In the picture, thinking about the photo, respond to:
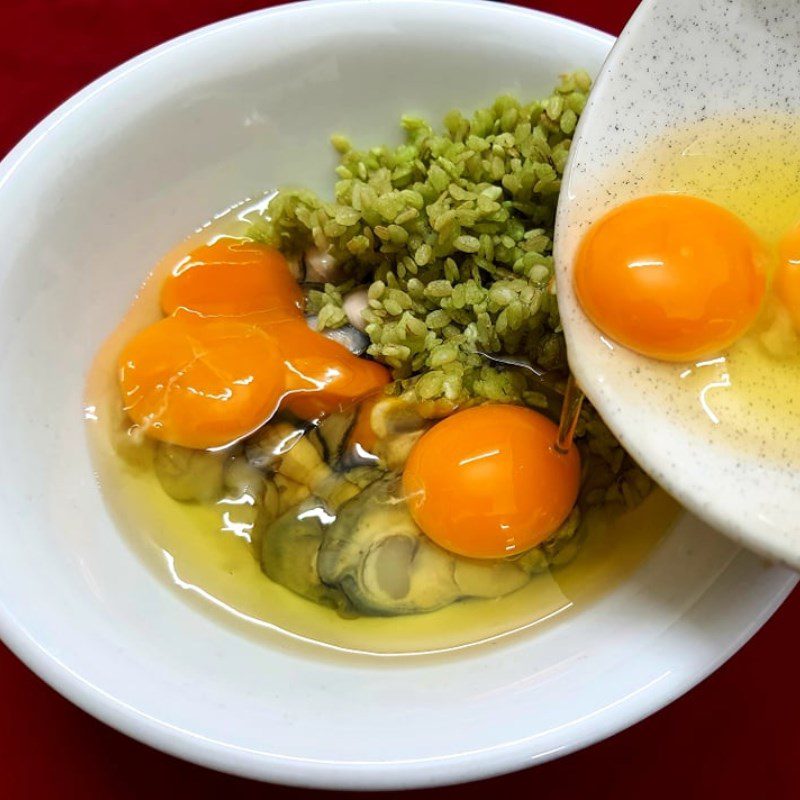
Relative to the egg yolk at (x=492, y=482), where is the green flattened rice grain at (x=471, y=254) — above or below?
above

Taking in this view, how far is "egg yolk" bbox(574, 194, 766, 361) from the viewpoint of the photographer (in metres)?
0.97

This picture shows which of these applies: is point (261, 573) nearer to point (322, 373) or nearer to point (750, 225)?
Result: point (322, 373)

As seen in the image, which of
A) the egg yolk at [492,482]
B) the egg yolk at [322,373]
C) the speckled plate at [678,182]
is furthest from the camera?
the egg yolk at [322,373]

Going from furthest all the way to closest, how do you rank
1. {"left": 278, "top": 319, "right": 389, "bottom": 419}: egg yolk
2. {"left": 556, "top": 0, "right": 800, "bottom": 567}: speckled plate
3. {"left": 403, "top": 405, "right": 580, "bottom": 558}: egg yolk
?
1. {"left": 278, "top": 319, "right": 389, "bottom": 419}: egg yolk
2. {"left": 403, "top": 405, "right": 580, "bottom": 558}: egg yolk
3. {"left": 556, "top": 0, "right": 800, "bottom": 567}: speckled plate

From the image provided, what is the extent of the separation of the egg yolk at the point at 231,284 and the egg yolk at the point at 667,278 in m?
0.59

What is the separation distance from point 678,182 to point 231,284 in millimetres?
732

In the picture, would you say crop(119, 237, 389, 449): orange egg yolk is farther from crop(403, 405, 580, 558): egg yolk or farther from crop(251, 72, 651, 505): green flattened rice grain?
crop(403, 405, 580, 558): egg yolk

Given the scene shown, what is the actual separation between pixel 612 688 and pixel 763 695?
588mm

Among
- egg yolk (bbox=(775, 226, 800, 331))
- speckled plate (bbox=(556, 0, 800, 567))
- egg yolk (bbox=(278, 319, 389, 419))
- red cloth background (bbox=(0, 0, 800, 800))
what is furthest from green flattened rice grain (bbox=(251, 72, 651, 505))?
red cloth background (bbox=(0, 0, 800, 800))

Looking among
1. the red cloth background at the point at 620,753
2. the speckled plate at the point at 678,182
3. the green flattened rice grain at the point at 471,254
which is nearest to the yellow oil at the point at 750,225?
the speckled plate at the point at 678,182

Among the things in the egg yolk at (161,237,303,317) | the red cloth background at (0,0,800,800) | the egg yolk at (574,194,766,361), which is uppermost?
the egg yolk at (574,194,766,361)

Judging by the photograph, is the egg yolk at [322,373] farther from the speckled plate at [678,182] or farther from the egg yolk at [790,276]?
the egg yolk at [790,276]

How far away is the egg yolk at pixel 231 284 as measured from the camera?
140 centimetres

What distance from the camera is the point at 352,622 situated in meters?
1.28
